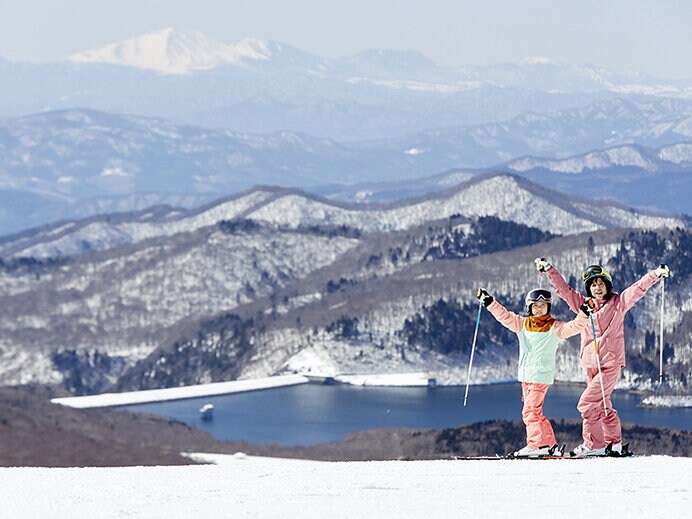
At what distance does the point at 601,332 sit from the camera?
3088cm

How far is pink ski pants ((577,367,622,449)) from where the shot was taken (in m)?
31.0

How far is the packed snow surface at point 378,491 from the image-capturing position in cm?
2384

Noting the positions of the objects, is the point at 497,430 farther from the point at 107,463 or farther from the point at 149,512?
the point at 149,512

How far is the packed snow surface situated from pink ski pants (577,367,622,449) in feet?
3.59

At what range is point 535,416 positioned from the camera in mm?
30828

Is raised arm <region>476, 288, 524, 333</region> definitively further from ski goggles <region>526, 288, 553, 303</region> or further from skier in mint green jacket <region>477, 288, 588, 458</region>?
ski goggles <region>526, 288, 553, 303</region>

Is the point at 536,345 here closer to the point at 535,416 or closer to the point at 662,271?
the point at 535,416

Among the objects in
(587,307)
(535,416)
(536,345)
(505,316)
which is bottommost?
(535,416)

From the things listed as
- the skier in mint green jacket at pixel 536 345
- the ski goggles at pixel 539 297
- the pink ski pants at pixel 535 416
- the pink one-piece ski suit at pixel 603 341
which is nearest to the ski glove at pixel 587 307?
the pink one-piece ski suit at pixel 603 341

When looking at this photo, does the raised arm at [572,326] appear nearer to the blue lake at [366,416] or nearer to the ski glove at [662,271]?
the ski glove at [662,271]

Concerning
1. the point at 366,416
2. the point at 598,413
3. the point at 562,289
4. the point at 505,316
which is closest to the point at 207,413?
the point at 366,416

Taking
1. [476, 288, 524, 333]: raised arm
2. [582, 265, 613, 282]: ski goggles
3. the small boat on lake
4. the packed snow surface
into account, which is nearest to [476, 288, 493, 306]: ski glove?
[476, 288, 524, 333]: raised arm

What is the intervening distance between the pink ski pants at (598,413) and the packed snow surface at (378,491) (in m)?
1.10

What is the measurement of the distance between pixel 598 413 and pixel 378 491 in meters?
6.98
